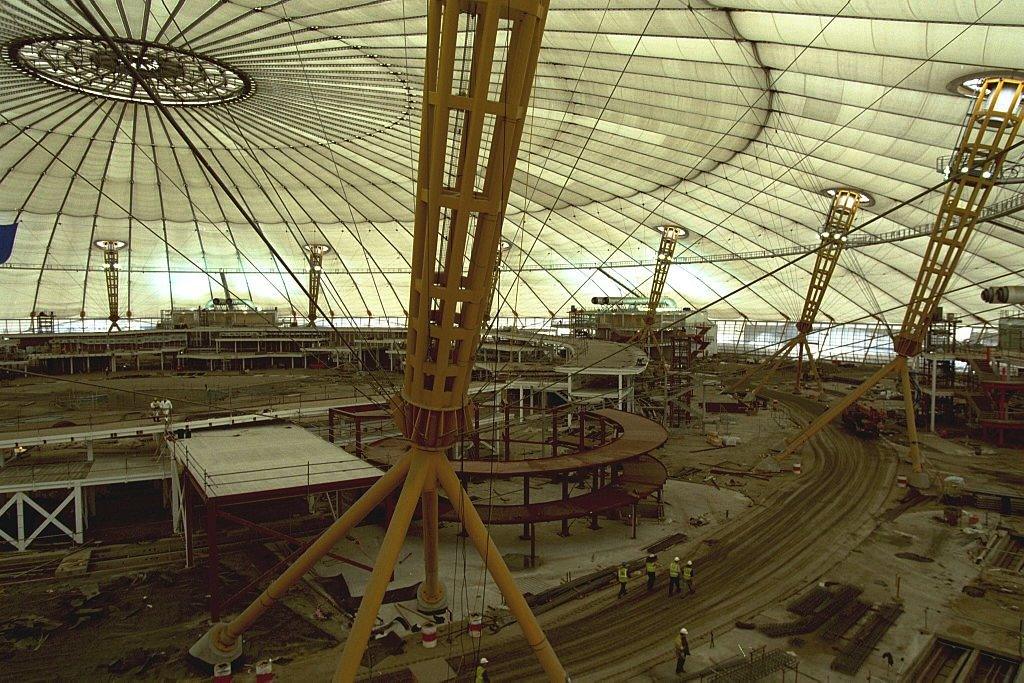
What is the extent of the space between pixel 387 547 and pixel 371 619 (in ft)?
3.42

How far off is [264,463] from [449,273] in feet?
42.3

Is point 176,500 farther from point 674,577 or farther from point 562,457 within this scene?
point 674,577

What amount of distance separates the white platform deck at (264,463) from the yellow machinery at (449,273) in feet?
16.4

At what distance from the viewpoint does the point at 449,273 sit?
30.1 ft

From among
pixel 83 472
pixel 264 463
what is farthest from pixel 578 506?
pixel 83 472

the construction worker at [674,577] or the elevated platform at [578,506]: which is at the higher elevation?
the elevated platform at [578,506]

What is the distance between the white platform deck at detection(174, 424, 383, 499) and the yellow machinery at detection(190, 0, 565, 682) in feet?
16.4

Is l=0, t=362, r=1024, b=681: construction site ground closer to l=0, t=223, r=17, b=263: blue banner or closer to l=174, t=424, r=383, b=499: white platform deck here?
l=174, t=424, r=383, b=499: white platform deck

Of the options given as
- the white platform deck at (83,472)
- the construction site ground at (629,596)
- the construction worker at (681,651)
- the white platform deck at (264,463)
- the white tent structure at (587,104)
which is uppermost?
the white tent structure at (587,104)

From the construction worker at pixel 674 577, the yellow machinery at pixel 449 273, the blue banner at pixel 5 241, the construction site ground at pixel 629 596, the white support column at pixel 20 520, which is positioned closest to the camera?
the yellow machinery at pixel 449 273

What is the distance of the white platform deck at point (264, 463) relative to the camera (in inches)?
658

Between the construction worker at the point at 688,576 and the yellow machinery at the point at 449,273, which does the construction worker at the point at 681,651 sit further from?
the yellow machinery at the point at 449,273

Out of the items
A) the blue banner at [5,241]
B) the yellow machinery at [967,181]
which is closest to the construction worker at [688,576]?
the yellow machinery at [967,181]

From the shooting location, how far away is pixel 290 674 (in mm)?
13258
